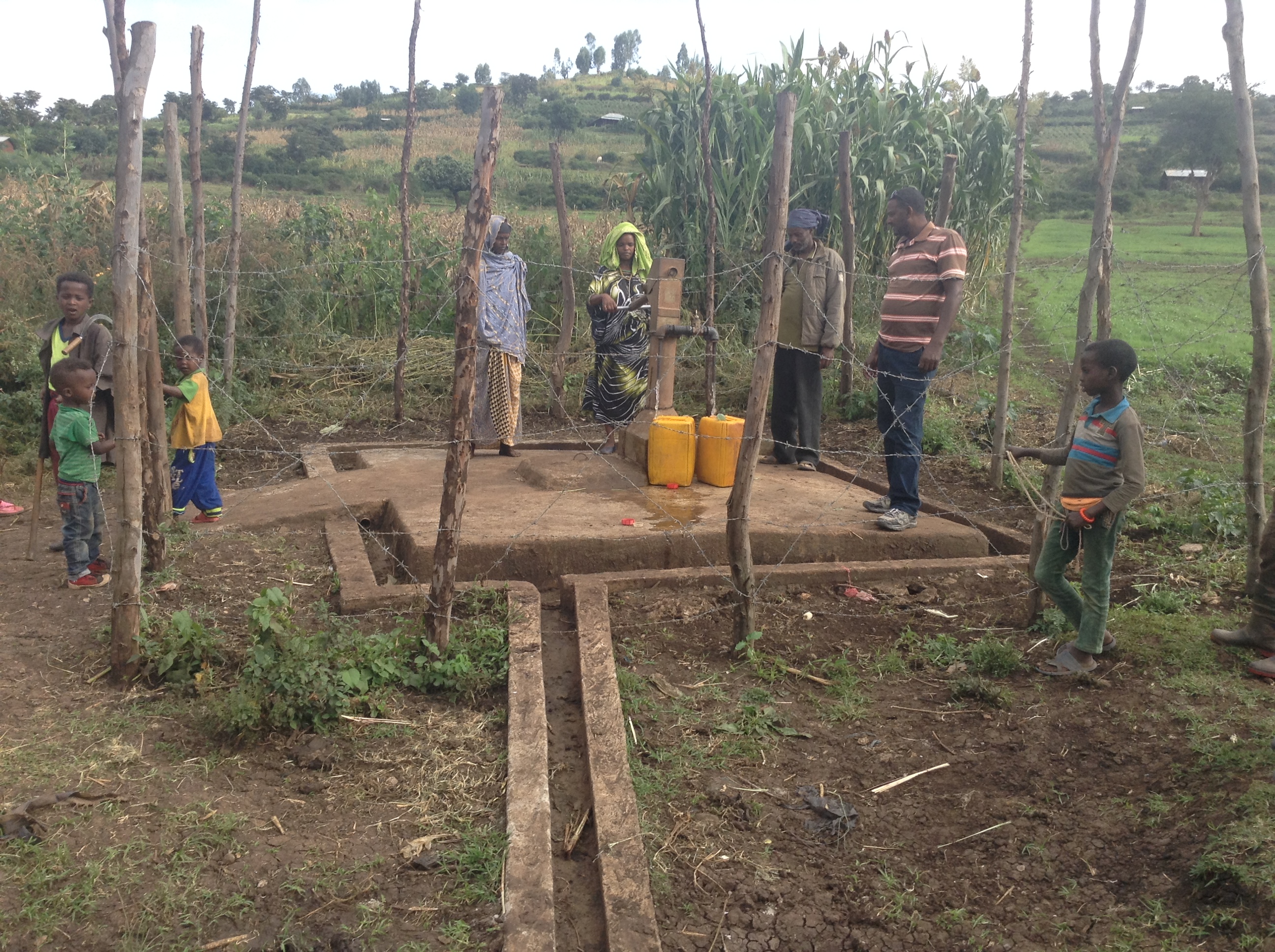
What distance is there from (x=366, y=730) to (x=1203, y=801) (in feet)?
8.79

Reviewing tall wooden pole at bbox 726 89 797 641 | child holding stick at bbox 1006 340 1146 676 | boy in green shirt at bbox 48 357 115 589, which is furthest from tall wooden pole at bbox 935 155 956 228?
boy in green shirt at bbox 48 357 115 589

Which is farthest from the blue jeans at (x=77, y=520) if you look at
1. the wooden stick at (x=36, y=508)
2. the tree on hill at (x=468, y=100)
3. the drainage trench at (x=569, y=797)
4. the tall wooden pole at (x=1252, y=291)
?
the tree on hill at (x=468, y=100)

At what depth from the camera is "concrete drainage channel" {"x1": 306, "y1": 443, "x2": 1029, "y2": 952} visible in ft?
8.77

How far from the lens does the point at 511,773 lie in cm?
321

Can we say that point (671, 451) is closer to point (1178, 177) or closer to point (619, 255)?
point (619, 255)

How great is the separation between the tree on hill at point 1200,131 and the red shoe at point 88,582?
98.4 feet

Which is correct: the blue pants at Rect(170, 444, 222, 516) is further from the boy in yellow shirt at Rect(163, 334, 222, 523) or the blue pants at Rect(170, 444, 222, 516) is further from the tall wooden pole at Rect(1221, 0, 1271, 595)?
the tall wooden pole at Rect(1221, 0, 1271, 595)

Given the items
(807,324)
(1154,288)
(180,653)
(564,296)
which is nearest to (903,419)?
(807,324)

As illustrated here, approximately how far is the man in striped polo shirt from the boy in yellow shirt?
3661 millimetres

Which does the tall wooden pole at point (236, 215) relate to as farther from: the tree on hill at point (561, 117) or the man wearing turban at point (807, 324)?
the tree on hill at point (561, 117)

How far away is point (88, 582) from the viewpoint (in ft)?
15.3

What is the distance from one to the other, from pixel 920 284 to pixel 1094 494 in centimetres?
184

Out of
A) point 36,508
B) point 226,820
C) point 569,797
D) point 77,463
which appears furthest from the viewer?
point 36,508

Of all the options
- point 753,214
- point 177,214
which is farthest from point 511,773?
point 753,214
